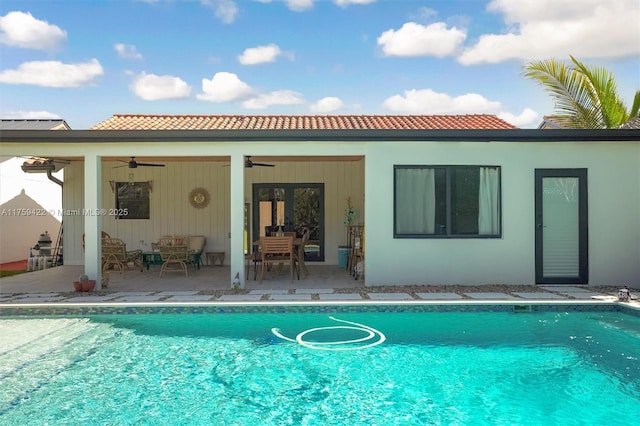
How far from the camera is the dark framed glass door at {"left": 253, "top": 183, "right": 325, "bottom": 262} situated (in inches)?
493

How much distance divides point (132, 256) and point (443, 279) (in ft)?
21.9

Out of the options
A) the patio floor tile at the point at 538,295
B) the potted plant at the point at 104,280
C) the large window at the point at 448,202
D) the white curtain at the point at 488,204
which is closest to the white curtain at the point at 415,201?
the large window at the point at 448,202

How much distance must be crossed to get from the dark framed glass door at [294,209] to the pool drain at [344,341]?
5.89m

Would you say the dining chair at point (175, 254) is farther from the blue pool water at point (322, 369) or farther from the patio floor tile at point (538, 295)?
the patio floor tile at point (538, 295)

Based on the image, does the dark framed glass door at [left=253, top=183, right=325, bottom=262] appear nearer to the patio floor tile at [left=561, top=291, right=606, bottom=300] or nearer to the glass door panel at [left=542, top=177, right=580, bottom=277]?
the glass door panel at [left=542, top=177, right=580, bottom=277]

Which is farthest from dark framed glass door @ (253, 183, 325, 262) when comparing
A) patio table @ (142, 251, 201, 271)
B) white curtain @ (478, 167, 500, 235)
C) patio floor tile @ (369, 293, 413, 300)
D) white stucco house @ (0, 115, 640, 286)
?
patio floor tile @ (369, 293, 413, 300)

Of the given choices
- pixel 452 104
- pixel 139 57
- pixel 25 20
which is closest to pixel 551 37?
pixel 139 57

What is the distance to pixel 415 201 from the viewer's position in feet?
29.1

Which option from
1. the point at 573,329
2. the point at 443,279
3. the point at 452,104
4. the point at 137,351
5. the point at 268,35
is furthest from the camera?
the point at 452,104

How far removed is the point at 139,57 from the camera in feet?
57.4

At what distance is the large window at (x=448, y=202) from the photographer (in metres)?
8.84

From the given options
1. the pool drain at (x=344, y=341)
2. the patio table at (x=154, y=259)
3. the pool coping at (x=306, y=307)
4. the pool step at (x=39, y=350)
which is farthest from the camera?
the patio table at (x=154, y=259)

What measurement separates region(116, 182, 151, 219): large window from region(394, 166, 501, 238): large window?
281 inches

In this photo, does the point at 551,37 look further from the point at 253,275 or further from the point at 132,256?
the point at 132,256
